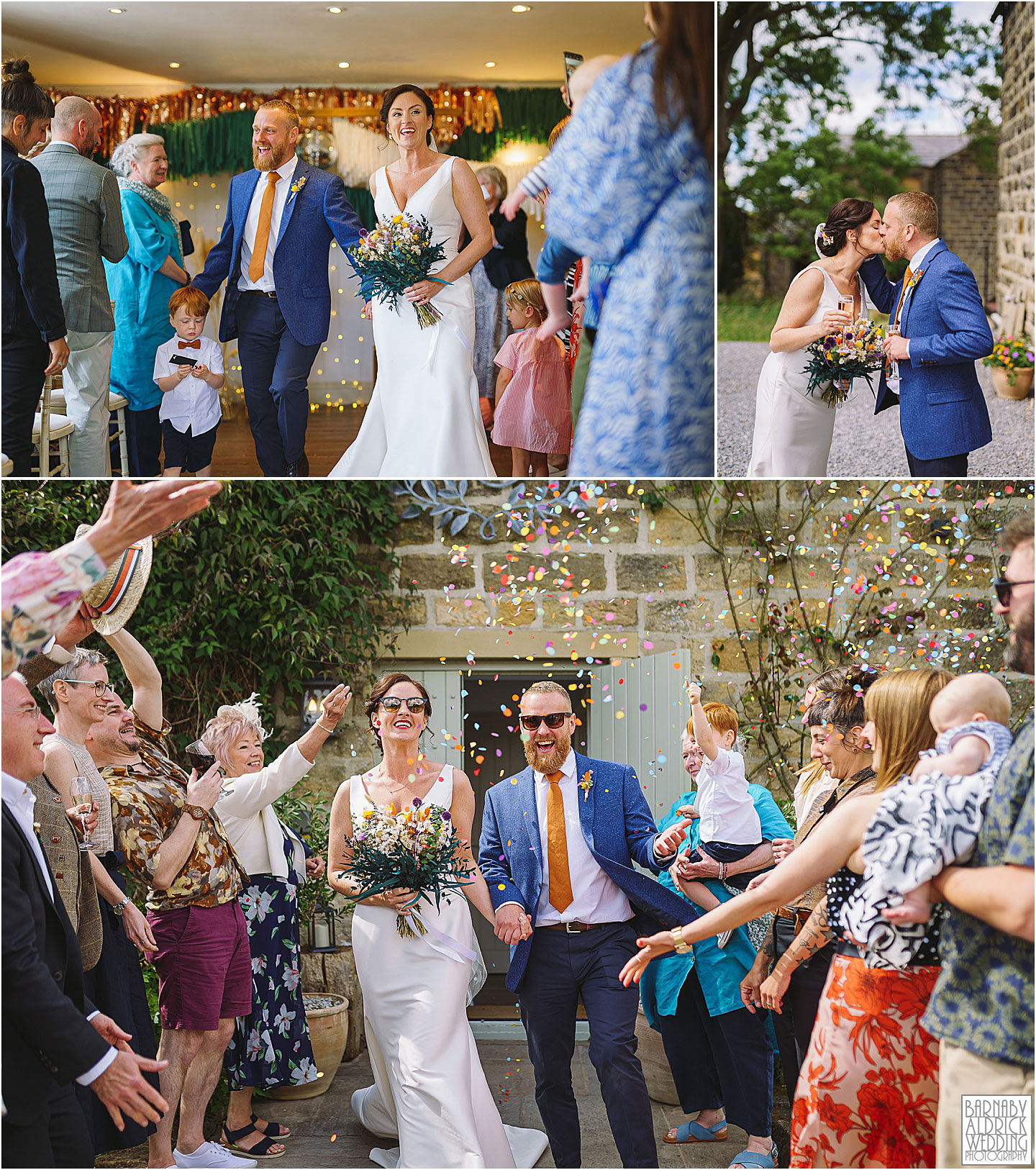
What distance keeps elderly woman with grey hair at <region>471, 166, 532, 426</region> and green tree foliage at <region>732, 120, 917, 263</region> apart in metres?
0.90

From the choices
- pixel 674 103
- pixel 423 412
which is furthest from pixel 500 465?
pixel 674 103

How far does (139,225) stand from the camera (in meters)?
Result: 4.78

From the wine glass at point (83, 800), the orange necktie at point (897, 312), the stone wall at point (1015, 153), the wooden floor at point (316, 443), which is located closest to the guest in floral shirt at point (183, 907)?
the wine glass at point (83, 800)

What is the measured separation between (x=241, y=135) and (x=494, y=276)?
3.91 feet

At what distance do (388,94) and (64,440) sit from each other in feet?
6.63

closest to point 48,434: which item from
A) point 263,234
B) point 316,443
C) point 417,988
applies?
point 316,443

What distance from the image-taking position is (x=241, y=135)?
466 centimetres

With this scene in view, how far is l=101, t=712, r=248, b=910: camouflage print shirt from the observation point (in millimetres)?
3742

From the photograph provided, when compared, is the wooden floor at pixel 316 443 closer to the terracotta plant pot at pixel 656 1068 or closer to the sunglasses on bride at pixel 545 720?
the sunglasses on bride at pixel 545 720

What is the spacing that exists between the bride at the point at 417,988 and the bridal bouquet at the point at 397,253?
5.47 ft

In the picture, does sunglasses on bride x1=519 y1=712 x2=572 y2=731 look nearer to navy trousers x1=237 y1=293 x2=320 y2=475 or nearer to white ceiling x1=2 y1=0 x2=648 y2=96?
navy trousers x1=237 y1=293 x2=320 y2=475

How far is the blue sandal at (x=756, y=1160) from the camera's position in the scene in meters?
3.96

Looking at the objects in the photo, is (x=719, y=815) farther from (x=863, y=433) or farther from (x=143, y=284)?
(x=143, y=284)

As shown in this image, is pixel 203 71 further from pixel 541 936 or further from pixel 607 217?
pixel 541 936
